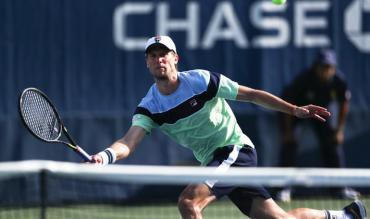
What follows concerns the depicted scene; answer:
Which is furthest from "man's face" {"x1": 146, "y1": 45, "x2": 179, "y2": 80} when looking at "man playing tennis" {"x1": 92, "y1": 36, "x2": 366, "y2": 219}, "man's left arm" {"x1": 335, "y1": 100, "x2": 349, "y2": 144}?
"man's left arm" {"x1": 335, "y1": 100, "x2": 349, "y2": 144}

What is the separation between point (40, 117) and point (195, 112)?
100 cm

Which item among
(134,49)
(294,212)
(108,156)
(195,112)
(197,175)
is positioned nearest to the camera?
(197,175)

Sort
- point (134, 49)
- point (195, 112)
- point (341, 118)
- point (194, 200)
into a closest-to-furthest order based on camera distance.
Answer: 1. point (194, 200)
2. point (195, 112)
3. point (341, 118)
4. point (134, 49)

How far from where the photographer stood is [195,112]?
21.0ft

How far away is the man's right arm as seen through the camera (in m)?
5.90

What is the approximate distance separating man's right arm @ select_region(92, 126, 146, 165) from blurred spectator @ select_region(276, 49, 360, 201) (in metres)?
4.00

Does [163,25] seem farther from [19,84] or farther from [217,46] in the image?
[19,84]

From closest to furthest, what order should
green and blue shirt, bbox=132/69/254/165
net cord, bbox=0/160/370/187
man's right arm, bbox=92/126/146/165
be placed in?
net cord, bbox=0/160/370/187, man's right arm, bbox=92/126/146/165, green and blue shirt, bbox=132/69/254/165

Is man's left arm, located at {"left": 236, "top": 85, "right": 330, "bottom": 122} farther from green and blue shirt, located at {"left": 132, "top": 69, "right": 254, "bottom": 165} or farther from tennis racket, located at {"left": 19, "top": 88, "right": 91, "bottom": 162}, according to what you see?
tennis racket, located at {"left": 19, "top": 88, "right": 91, "bottom": 162}

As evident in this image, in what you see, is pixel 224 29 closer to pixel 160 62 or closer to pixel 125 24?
pixel 125 24

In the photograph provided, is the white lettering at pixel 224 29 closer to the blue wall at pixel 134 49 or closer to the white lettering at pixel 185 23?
the blue wall at pixel 134 49

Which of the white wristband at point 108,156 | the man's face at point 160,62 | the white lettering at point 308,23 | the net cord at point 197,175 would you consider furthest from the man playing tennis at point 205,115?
the white lettering at point 308,23

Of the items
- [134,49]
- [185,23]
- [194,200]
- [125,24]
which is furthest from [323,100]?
[194,200]

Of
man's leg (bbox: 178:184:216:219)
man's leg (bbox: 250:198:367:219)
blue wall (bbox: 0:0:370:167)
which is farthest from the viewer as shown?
blue wall (bbox: 0:0:370:167)
